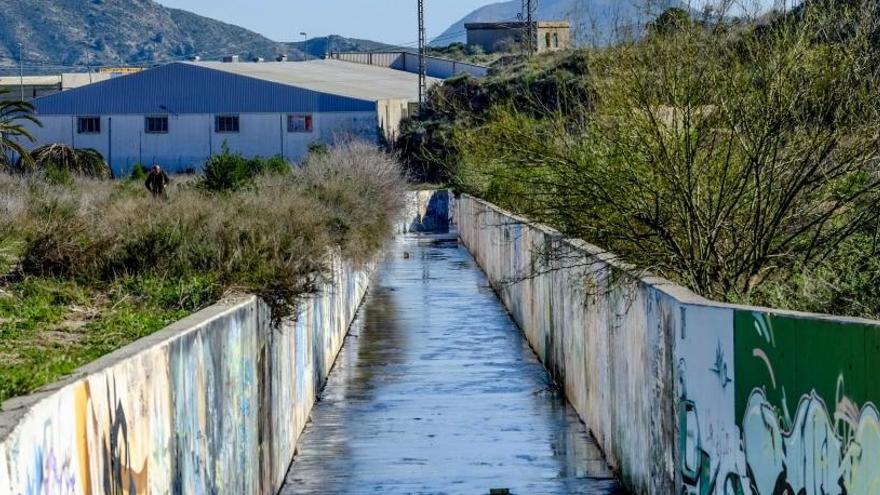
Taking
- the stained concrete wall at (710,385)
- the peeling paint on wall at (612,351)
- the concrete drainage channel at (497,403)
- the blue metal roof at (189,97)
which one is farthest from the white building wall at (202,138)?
the stained concrete wall at (710,385)

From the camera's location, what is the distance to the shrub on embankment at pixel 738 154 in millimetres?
13172

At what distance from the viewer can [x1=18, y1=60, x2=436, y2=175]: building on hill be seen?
72500mm

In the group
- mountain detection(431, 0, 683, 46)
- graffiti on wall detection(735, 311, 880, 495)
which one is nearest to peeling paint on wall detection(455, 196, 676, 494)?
mountain detection(431, 0, 683, 46)

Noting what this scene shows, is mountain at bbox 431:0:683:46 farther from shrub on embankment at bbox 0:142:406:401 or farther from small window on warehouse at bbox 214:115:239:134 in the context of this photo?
small window on warehouse at bbox 214:115:239:134

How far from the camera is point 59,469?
6.10m

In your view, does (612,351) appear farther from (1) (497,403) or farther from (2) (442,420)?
(1) (497,403)

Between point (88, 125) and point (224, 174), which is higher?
point (88, 125)

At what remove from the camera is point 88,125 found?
74312 millimetres

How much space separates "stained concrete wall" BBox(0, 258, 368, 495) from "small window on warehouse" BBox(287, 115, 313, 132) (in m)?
55.0

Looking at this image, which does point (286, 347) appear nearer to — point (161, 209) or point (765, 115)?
point (161, 209)

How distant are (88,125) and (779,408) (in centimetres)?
6934

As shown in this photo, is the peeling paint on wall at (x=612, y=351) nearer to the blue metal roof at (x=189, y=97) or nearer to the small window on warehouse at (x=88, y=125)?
the blue metal roof at (x=189, y=97)

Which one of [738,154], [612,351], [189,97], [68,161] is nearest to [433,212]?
[189,97]

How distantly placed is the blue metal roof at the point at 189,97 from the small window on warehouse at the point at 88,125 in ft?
1.03
